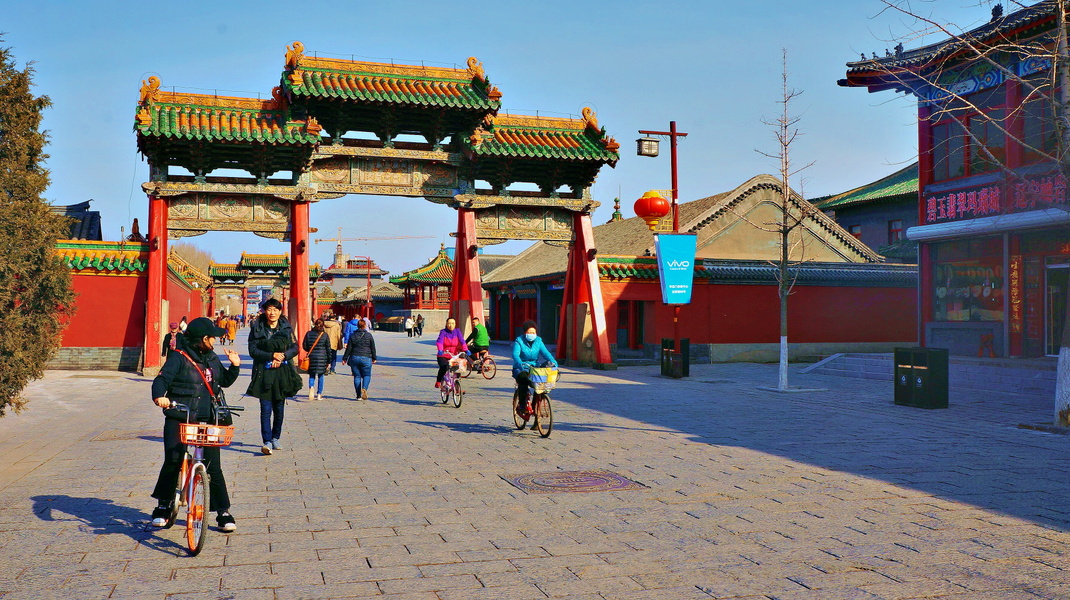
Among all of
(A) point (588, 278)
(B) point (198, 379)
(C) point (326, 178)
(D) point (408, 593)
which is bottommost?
(D) point (408, 593)

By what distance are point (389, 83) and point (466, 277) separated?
19.2 feet

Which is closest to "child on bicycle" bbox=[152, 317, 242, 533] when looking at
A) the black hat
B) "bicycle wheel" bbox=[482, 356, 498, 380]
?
the black hat

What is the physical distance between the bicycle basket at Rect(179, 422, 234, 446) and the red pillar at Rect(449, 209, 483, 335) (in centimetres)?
1616

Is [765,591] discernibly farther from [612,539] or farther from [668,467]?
[668,467]

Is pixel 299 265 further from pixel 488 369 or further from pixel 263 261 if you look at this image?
pixel 263 261

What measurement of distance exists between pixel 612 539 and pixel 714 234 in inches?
1204

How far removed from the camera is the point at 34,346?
442 inches

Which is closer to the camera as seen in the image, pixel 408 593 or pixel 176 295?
pixel 408 593

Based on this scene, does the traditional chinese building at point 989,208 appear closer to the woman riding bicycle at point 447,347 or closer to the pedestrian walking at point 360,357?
the woman riding bicycle at point 447,347

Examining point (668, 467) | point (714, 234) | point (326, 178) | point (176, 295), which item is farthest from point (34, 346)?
point (714, 234)

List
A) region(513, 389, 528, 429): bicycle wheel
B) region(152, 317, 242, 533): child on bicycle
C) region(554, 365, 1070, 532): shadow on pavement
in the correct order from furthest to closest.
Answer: region(513, 389, 528, 429): bicycle wheel
region(554, 365, 1070, 532): shadow on pavement
region(152, 317, 242, 533): child on bicycle

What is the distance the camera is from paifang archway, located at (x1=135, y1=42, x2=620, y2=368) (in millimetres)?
20844

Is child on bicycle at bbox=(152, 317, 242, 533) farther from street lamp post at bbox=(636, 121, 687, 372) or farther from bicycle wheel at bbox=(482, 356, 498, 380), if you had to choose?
street lamp post at bbox=(636, 121, 687, 372)

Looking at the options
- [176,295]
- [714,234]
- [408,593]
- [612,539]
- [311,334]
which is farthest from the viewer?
[714,234]
